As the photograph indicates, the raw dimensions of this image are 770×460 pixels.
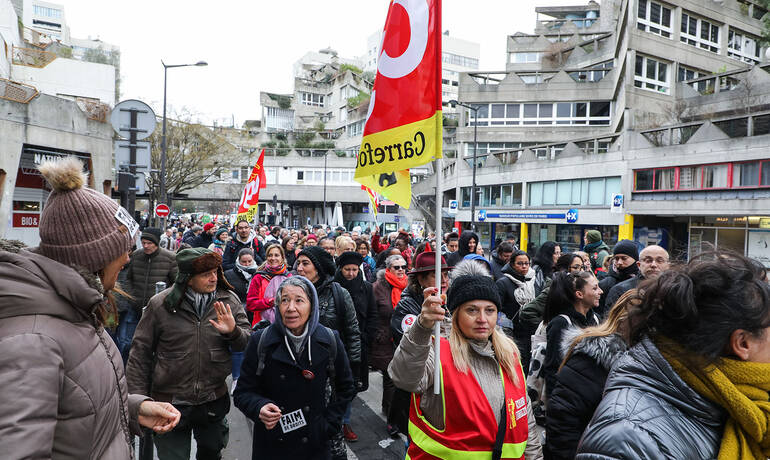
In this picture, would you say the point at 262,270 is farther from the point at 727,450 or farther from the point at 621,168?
the point at 621,168

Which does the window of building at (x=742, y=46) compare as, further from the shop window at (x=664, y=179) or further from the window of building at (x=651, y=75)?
the shop window at (x=664, y=179)

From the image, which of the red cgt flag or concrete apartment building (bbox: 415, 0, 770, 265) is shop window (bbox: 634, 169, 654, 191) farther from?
the red cgt flag

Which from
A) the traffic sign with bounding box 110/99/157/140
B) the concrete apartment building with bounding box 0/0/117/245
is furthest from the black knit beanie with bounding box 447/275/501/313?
the concrete apartment building with bounding box 0/0/117/245

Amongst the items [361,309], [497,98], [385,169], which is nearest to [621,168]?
[497,98]

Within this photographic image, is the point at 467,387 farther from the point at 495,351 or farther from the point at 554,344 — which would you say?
the point at 554,344

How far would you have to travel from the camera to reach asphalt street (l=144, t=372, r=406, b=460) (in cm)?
465

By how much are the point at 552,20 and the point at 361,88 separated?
28.7 meters

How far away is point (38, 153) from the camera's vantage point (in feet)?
55.4

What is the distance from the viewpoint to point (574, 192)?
30.5 metres

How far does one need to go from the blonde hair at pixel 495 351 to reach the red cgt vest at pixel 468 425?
4 centimetres

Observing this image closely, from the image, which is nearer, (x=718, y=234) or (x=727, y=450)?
(x=727, y=450)

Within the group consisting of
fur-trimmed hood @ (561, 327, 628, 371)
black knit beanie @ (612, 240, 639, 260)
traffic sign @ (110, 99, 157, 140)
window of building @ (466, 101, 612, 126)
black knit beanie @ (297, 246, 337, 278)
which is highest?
window of building @ (466, 101, 612, 126)

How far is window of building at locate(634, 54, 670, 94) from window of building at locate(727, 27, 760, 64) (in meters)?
7.99

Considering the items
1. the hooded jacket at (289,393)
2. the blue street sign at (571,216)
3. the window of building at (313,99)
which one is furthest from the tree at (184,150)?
the window of building at (313,99)
